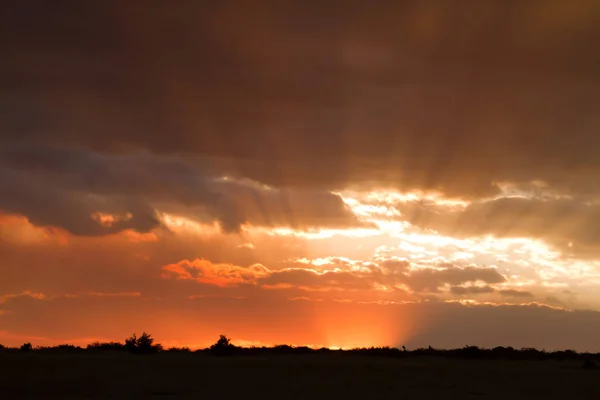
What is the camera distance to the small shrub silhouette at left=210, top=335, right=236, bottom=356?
120ft

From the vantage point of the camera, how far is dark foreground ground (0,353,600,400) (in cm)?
2283

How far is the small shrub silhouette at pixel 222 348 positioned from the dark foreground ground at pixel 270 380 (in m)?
6.25

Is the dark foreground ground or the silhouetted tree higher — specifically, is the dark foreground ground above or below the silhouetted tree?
below

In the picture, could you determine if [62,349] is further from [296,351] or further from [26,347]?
[296,351]

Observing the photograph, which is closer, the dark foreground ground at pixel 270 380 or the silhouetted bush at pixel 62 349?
the dark foreground ground at pixel 270 380

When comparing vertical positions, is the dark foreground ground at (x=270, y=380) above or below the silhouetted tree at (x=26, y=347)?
below

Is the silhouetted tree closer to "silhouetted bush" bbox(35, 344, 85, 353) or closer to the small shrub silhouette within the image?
"silhouetted bush" bbox(35, 344, 85, 353)

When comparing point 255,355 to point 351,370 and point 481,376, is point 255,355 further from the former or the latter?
point 481,376

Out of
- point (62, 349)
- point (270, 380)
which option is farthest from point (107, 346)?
point (270, 380)

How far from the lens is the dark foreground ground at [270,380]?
22828 mm

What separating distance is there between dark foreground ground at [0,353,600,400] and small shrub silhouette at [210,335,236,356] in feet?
20.5

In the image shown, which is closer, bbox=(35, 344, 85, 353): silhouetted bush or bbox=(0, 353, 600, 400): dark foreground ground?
bbox=(0, 353, 600, 400): dark foreground ground

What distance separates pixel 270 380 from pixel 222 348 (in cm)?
1219

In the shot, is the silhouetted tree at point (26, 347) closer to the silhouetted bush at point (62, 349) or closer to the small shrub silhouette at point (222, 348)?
the silhouetted bush at point (62, 349)
